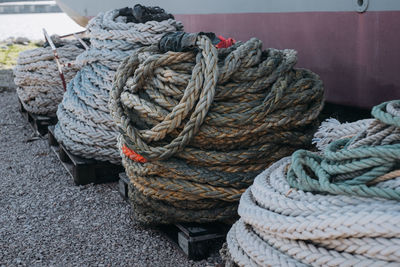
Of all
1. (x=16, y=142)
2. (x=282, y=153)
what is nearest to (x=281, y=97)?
(x=282, y=153)

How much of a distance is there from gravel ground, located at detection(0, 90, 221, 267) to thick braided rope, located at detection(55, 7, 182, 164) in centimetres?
31

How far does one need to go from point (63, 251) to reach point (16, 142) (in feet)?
8.24

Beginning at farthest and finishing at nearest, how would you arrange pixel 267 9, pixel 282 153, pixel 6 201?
pixel 267 9, pixel 6 201, pixel 282 153

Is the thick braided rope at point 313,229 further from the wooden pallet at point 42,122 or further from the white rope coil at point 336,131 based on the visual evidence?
the wooden pallet at point 42,122

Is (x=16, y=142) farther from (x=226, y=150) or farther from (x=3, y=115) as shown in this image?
(x=226, y=150)

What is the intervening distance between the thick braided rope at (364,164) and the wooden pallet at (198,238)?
84 cm

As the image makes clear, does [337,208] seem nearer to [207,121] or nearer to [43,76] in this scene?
[207,121]

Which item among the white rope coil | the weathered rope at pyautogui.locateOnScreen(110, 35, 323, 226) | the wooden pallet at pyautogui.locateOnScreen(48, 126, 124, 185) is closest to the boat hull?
the weathered rope at pyautogui.locateOnScreen(110, 35, 323, 226)

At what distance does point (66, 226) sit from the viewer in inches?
115

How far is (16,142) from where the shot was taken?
4832mm

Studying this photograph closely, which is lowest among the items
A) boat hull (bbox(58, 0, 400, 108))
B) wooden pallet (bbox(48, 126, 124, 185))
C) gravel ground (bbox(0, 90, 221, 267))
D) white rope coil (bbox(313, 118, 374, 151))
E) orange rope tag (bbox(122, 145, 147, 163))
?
gravel ground (bbox(0, 90, 221, 267))

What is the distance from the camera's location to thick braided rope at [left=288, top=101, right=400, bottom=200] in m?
1.52

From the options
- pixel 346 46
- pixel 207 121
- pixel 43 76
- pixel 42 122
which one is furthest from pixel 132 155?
pixel 42 122

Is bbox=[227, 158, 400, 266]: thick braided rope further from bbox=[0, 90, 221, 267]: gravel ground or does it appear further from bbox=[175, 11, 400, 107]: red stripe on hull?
bbox=[175, 11, 400, 107]: red stripe on hull
